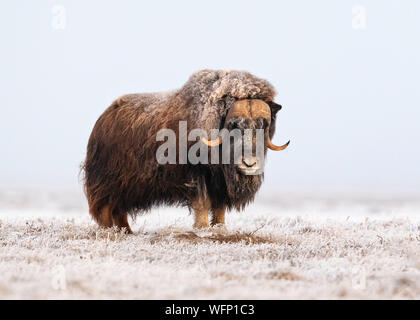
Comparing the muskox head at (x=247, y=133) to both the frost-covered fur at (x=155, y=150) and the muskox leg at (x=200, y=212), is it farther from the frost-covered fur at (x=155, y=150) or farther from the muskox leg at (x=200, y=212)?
the muskox leg at (x=200, y=212)

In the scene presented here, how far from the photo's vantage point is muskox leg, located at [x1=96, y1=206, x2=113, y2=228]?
6.58 m

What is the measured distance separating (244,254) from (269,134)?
1.98 meters

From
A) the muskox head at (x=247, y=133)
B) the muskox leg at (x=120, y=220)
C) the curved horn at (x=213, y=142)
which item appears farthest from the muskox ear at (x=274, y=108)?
the muskox leg at (x=120, y=220)

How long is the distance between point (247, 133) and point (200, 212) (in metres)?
1.00

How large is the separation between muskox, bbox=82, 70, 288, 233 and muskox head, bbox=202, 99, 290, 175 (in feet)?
0.03

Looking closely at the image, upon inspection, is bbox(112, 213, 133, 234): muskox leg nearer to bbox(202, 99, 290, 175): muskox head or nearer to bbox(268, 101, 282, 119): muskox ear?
bbox(202, 99, 290, 175): muskox head

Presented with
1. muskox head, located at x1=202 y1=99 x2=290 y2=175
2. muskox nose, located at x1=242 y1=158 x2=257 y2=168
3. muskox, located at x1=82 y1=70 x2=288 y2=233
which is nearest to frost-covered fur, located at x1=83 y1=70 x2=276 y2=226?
muskox, located at x1=82 y1=70 x2=288 y2=233

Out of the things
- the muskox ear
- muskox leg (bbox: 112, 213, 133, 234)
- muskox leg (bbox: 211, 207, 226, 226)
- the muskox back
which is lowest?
muskox leg (bbox: 112, 213, 133, 234)

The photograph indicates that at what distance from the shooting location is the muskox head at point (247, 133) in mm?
5512

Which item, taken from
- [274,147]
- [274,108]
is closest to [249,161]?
[274,147]

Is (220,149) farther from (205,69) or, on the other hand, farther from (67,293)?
(67,293)

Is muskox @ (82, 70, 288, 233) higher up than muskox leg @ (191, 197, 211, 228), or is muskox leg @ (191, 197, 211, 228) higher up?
muskox @ (82, 70, 288, 233)

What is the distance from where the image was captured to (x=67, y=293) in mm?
3139
